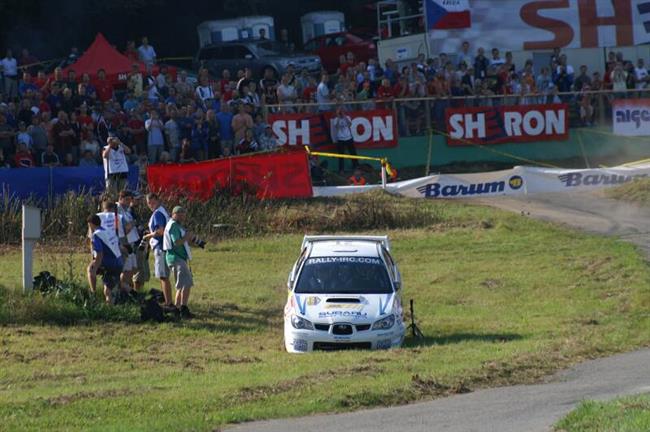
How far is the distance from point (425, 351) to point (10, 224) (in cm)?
1308

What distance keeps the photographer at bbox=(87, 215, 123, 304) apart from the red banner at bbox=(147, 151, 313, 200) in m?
8.65

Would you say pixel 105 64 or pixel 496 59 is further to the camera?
pixel 496 59

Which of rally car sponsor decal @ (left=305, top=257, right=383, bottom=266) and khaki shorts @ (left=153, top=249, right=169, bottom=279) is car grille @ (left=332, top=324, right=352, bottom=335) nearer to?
rally car sponsor decal @ (left=305, top=257, right=383, bottom=266)

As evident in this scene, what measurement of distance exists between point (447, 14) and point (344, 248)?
2318 cm

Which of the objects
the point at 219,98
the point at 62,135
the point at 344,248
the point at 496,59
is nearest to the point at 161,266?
the point at 344,248

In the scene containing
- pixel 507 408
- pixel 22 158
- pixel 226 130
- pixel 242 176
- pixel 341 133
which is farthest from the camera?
pixel 341 133

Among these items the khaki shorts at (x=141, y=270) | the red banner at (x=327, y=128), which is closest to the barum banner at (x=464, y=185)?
the red banner at (x=327, y=128)

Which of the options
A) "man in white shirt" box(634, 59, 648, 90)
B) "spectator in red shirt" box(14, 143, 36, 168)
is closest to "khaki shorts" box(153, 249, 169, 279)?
"spectator in red shirt" box(14, 143, 36, 168)

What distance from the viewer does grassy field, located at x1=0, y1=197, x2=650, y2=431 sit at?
13836mm

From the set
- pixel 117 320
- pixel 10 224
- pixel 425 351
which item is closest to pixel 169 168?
pixel 10 224

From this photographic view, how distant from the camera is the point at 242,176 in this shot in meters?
30.1

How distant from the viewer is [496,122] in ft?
120

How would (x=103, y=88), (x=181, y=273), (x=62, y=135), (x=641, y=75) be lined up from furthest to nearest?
1. (x=641, y=75)
2. (x=103, y=88)
3. (x=62, y=135)
4. (x=181, y=273)

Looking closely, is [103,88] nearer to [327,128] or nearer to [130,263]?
[327,128]
